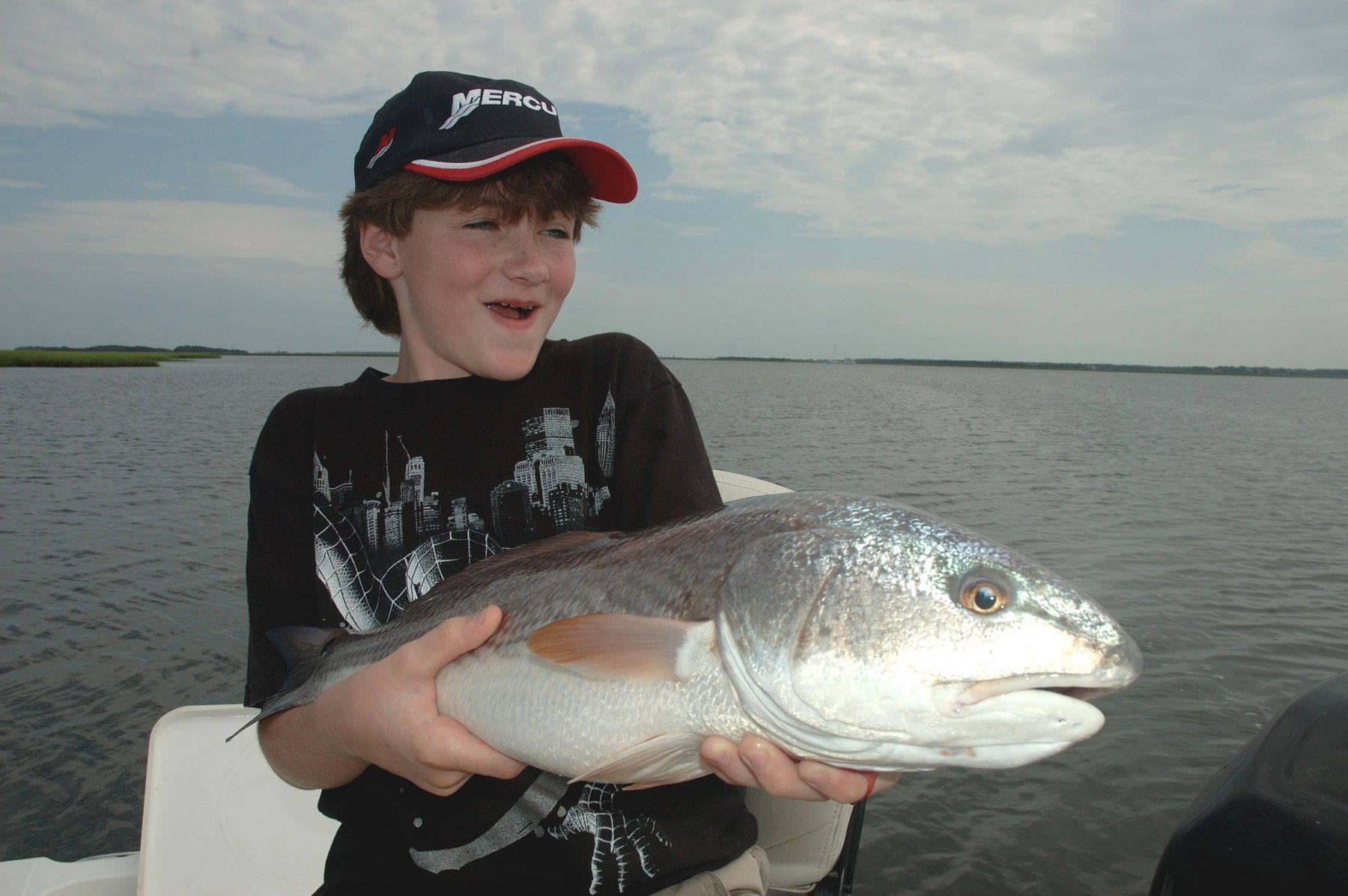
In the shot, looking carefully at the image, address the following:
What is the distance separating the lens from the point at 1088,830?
5812 mm

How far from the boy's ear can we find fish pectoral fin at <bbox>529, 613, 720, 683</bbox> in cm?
161

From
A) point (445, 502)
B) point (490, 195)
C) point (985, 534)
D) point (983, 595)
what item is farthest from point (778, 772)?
point (985, 534)

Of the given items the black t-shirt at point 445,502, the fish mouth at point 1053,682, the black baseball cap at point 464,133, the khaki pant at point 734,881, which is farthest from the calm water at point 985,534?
the black baseball cap at point 464,133

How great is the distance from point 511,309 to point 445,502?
66 centimetres

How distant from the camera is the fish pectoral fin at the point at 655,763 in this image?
66.7 inches

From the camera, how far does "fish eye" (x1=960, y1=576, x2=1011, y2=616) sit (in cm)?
157

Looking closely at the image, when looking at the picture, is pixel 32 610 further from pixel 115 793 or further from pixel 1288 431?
pixel 1288 431

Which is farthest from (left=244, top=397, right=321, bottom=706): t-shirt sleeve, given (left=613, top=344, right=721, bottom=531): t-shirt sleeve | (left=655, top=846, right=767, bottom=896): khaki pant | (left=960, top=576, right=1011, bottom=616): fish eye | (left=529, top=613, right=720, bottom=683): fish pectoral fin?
(left=960, top=576, right=1011, bottom=616): fish eye

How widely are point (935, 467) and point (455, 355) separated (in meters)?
17.9

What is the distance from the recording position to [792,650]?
5.26ft

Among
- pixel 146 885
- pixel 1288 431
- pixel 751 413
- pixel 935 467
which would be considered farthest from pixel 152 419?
pixel 1288 431

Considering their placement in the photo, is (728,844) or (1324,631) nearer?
(728,844)

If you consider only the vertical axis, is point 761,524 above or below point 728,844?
above

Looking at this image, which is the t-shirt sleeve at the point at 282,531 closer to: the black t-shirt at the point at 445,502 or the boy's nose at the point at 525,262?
the black t-shirt at the point at 445,502
